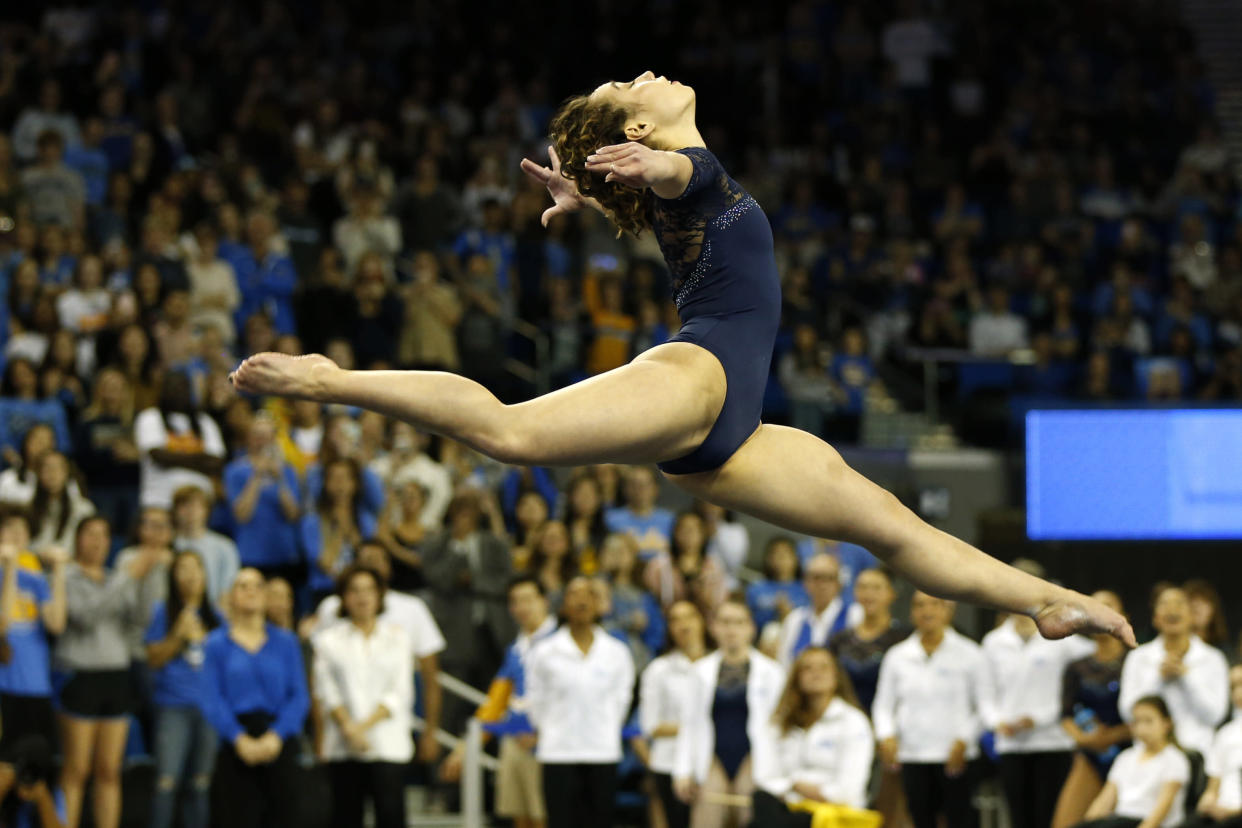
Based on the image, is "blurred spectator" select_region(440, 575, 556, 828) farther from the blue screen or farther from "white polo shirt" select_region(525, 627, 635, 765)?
the blue screen

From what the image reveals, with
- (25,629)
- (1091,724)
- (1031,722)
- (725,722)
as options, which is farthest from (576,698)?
(25,629)

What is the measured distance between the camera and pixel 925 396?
13.6m

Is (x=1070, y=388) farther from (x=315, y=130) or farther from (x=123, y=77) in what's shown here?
(x=123, y=77)

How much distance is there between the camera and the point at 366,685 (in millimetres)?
8531

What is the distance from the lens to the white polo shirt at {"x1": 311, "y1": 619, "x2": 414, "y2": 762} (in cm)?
851

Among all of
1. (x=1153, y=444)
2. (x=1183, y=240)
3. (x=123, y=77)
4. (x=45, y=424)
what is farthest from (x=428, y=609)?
(x=1183, y=240)

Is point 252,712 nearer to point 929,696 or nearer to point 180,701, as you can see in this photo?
point 180,701

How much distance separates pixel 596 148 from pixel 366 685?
14.9ft

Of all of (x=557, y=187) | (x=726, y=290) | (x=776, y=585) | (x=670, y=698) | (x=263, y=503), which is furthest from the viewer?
(x=776, y=585)

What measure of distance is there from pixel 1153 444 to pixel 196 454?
5.90 metres

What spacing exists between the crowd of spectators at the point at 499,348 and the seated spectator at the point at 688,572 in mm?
29

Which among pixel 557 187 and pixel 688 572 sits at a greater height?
pixel 557 187

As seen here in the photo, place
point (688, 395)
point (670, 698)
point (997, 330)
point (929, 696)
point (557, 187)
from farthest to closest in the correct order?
point (997, 330)
point (670, 698)
point (929, 696)
point (557, 187)
point (688, 395)

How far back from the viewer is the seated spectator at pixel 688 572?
31.3 feet
